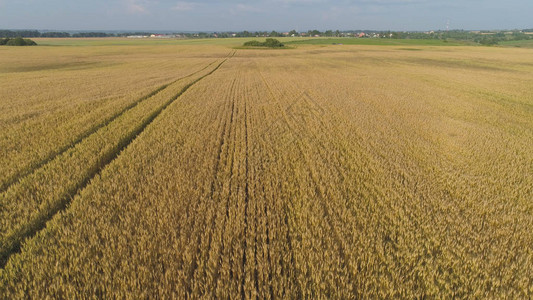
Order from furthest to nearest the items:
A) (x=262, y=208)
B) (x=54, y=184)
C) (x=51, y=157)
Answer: (x=51, y=157), (x=54, y=184), (x=262, y=208)

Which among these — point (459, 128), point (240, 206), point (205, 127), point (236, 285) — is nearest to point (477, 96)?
point (459, 128)

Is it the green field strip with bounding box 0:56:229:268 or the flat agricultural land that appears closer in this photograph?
the flat agricultural land

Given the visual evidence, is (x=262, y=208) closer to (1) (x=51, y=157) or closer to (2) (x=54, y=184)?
(2) (x=54, y=184)

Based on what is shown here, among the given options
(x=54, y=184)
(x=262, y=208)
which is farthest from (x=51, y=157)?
(x=262, y=208)

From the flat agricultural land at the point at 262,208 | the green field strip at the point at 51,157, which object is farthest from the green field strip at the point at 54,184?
the green field strip at the point at 51,157

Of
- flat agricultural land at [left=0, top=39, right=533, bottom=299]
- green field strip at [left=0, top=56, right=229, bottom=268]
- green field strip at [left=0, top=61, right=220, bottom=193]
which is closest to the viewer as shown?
flat agricultural land at [left=0, top=39, right=533, bottom=299]

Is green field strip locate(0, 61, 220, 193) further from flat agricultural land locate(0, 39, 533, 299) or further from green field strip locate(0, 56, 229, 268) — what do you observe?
green field strip locate(0, 56, 229, 268)

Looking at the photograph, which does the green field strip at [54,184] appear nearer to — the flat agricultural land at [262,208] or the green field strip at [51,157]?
the flat agricultural land at [262,208]

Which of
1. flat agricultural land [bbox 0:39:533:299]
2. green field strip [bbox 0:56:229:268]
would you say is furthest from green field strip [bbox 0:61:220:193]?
green field strip [bbox 0:56:229:268]
